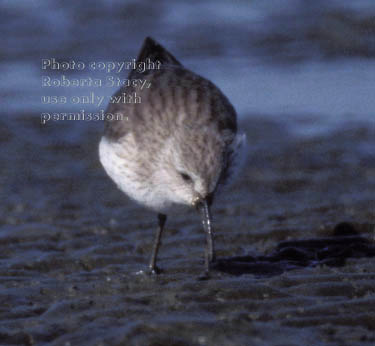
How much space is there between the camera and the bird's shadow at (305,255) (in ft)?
21.5

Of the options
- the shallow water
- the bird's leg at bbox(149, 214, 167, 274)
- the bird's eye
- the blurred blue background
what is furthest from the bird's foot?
the blurred blue background

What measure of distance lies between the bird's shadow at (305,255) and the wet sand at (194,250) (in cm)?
2

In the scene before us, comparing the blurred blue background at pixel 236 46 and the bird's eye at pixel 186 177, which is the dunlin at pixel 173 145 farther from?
the blurred blue background at pixel 236 46

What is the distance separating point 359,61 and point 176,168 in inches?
327

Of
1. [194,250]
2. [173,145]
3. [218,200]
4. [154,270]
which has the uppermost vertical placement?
[173,145]

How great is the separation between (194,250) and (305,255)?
98 centimetres

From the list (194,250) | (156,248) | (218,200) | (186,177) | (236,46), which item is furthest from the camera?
(236,46)

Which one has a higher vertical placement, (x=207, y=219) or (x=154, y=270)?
(x=207, y=219)

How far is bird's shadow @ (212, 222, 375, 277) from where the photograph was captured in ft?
21.5

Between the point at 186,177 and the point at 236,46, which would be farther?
the point at 236,46

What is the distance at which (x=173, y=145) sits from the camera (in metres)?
6.29

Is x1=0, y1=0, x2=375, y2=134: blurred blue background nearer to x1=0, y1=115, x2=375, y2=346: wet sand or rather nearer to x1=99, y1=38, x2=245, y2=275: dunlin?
x1=0, y1=115, x2=375, y2=346: wet sand

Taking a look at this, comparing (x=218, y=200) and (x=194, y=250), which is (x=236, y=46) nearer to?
(x=218, y=200)

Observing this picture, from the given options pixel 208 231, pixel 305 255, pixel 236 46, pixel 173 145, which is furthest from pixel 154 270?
pixel 236 46
